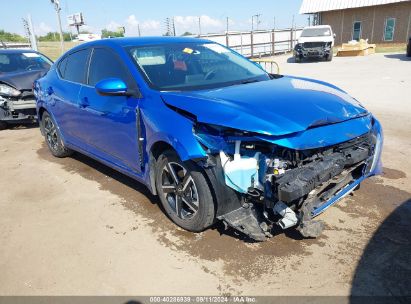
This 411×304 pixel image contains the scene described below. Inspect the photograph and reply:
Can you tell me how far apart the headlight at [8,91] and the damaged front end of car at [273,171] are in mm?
6132

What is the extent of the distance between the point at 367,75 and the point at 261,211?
12.9 meters

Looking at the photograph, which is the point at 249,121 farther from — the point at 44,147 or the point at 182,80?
the point at 44,147

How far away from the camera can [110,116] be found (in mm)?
3924

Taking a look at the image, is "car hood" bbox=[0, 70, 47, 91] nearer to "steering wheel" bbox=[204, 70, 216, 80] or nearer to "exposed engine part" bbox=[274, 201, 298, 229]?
"steering wheel" bbox=[204, 70, 216, 80]

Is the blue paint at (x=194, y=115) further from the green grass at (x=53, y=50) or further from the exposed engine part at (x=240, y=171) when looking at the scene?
the green grass at (x=53, y=50)

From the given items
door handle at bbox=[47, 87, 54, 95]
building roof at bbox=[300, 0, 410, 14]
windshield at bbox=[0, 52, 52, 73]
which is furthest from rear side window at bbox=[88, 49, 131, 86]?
building roof at bbox=[300, 0, 410, 14]

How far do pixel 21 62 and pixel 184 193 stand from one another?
297 inches

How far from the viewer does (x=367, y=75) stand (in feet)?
46.2

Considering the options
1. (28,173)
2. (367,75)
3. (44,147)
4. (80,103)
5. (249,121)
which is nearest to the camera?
(249,121)

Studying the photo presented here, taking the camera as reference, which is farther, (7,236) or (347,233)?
(7,236)

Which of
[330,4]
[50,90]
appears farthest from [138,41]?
[330,4]

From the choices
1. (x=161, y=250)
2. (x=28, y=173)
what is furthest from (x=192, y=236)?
(x=28, y=173)

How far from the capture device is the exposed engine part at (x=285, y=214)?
2.83 metres

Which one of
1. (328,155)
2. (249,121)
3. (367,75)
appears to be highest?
(249,121)
